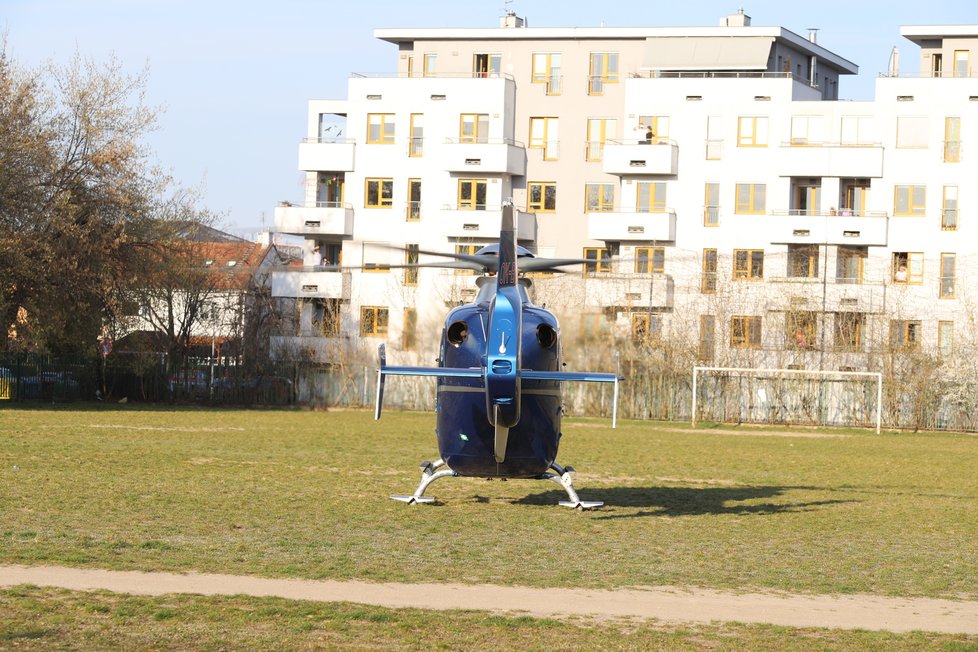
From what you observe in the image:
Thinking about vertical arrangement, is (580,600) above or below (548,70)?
below

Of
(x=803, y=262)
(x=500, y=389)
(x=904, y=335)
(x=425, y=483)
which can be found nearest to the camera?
(x=500, y=389)

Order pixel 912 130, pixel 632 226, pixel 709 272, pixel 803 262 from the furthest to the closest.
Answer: pixel 632 226, pixel 709 272, pixel 803 262, pixel 912 130

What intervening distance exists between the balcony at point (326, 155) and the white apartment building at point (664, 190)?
0.12 metres

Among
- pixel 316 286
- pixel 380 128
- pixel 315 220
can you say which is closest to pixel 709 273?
pixel 380 128

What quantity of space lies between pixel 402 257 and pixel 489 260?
4752 centimetres

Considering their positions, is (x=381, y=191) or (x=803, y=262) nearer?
(x=803, y=262)

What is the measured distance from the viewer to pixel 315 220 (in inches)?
2894

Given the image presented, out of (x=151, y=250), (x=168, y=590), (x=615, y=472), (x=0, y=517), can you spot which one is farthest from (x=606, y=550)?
(x=151, y=250)

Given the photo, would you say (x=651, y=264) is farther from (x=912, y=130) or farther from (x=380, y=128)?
(x=380, y=128)

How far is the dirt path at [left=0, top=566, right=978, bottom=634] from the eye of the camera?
1392cm

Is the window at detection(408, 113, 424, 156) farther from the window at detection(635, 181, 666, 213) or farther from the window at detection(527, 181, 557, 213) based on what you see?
the window at detection(635, 181, 666, 213)

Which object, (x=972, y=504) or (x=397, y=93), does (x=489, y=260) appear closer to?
(x=972, y=504)

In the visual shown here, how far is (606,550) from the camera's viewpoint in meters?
18.9

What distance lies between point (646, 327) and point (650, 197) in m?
8.36
